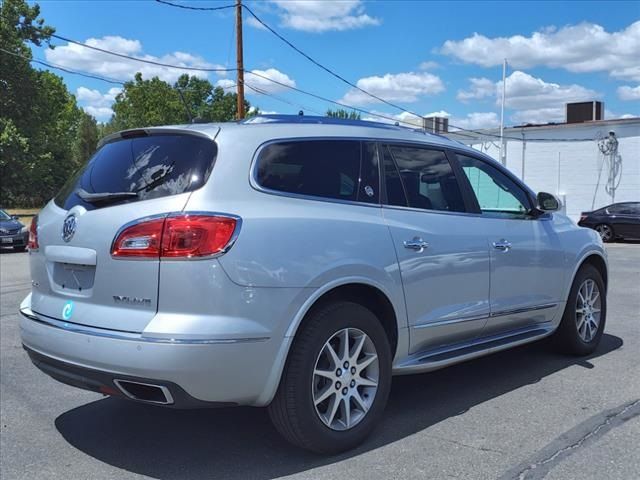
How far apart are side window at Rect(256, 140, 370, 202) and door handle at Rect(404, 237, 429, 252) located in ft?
1.10

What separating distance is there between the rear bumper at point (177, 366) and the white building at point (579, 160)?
29065 mm

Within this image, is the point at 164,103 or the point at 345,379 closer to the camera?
the point at 345,379

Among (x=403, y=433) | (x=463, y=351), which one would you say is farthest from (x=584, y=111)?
(x=403, y=433)

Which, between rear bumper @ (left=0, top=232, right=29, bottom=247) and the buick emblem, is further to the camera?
rear bumper @ (left=0, top=232, right=29, bottom=247)

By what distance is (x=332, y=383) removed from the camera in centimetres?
362

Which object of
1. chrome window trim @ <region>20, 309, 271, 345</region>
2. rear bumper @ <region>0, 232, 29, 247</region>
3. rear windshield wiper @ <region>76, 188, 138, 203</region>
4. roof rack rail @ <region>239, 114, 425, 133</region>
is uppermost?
roof rack rail @ <region>239, 114, 425, 133</region>

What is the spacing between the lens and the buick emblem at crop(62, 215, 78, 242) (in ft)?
11.7

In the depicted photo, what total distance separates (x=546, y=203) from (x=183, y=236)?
134 inches

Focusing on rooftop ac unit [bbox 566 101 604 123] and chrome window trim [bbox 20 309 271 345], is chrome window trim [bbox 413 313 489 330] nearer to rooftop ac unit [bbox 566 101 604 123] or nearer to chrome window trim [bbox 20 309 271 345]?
chrome window trim [bbox 20 309 271 345]

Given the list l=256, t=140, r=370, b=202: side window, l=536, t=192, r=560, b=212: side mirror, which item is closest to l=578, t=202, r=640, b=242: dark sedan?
l=536, t=192, r=560, b=212: side mirror

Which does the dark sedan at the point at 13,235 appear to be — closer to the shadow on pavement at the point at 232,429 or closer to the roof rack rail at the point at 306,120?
the shadow on pavement at the point at 232,429

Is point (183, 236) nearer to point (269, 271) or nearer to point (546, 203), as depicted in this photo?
point (269, 271)

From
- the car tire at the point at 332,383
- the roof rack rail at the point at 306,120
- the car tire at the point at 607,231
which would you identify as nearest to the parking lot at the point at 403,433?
the car tire at the point at 332,383

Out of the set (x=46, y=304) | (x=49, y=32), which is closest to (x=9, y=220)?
(x=46, y=304)
